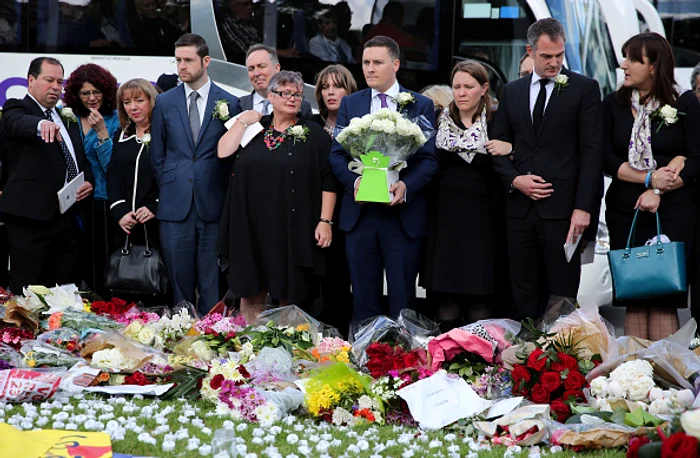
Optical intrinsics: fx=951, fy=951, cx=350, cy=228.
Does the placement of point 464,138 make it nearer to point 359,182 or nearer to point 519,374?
point 359,182

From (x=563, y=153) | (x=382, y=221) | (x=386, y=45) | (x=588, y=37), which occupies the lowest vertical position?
(x=382, y=221)

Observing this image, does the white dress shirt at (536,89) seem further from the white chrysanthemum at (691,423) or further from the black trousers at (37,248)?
the black trousers at (37,248)

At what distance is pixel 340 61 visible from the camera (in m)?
9.64

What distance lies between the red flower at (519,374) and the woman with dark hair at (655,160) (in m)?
1.62

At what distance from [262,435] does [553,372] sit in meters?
1.53

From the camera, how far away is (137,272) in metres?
7.35

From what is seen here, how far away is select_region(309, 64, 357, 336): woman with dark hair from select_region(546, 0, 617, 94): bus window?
2.68m

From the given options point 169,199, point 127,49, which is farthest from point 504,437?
point 127,49

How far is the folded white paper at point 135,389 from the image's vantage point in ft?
17.5

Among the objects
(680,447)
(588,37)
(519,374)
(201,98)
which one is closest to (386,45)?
(201,98)

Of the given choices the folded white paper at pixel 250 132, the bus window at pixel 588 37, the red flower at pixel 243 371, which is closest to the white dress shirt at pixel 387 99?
the folded white paper at pixel 250 132

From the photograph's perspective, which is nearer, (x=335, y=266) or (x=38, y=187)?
(x=335, y=266)

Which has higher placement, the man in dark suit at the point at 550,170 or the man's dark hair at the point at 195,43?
the man's dark hair at the point at 195,43

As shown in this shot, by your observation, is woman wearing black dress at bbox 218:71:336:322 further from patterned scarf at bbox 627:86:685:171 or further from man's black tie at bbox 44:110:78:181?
patterned scarf at bbox 627:86:685:171
